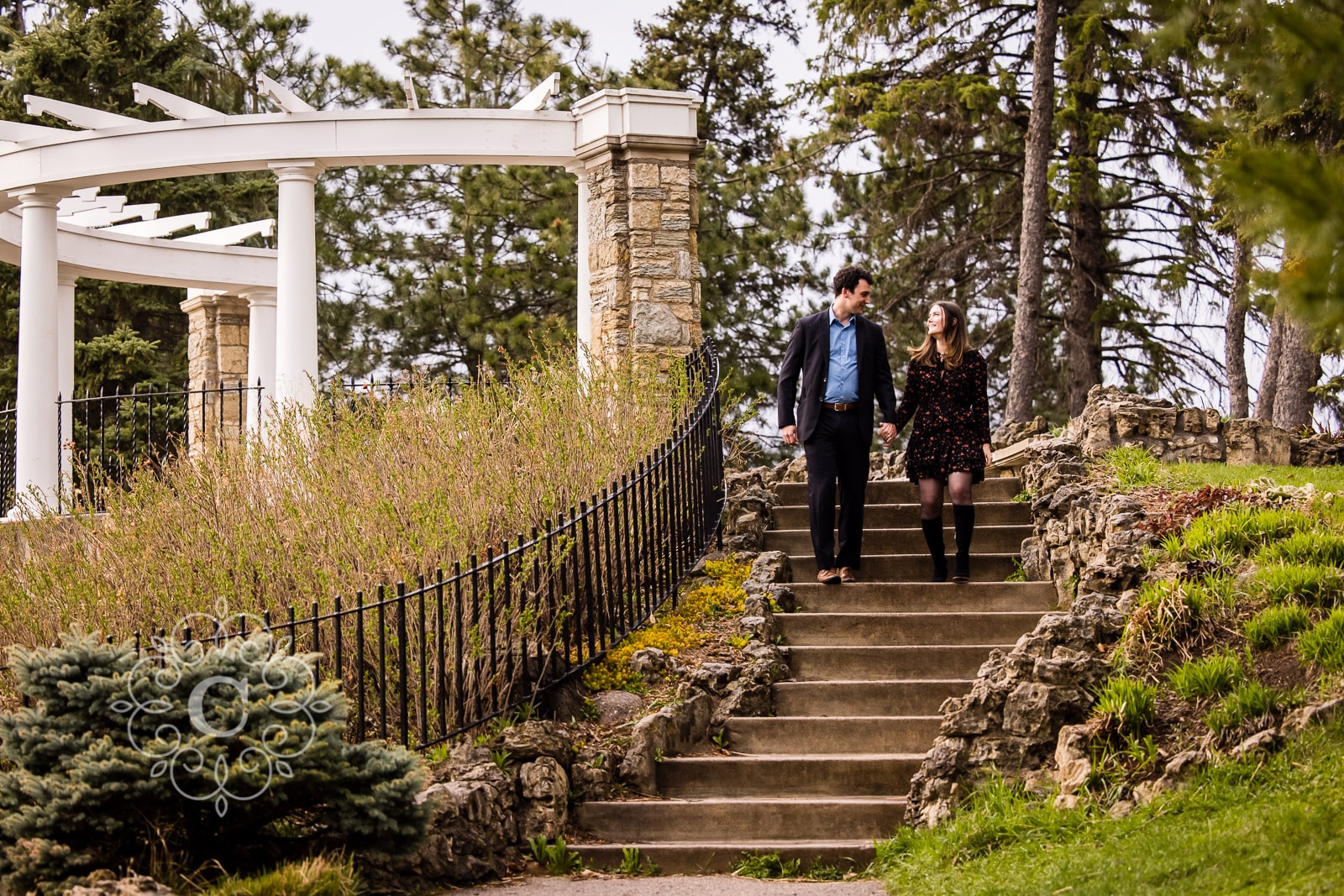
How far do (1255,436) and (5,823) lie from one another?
30.5 feet

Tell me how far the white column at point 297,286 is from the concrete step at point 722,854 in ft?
20.4

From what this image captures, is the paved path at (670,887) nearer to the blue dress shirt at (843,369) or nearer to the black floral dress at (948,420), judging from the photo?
the black floral dress at (948,420)

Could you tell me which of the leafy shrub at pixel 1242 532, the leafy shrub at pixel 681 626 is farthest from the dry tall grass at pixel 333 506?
the leafy shrub at pixel 1242 532

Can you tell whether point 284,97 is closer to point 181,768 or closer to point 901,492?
point 901,492

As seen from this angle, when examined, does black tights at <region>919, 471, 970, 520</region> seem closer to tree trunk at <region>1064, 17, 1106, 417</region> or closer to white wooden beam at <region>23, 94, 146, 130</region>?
white wooden beam at <region>23, 94, 146, 130</region>

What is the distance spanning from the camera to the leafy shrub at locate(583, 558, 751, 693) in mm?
7230

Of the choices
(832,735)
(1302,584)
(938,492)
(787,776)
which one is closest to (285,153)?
(938,492)

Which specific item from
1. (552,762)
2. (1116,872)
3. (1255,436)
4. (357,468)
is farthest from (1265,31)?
(1255,436)

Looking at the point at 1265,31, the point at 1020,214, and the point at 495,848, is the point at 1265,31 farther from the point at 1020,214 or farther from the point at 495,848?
the point at 1020,214

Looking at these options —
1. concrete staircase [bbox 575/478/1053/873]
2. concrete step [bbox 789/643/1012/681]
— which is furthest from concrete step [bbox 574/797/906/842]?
concrete step [bbox 789/643/1012/681]

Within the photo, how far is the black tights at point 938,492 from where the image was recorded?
784cm

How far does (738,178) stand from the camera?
20.0 metres

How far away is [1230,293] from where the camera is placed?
1712 cm

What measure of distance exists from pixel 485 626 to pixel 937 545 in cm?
281
